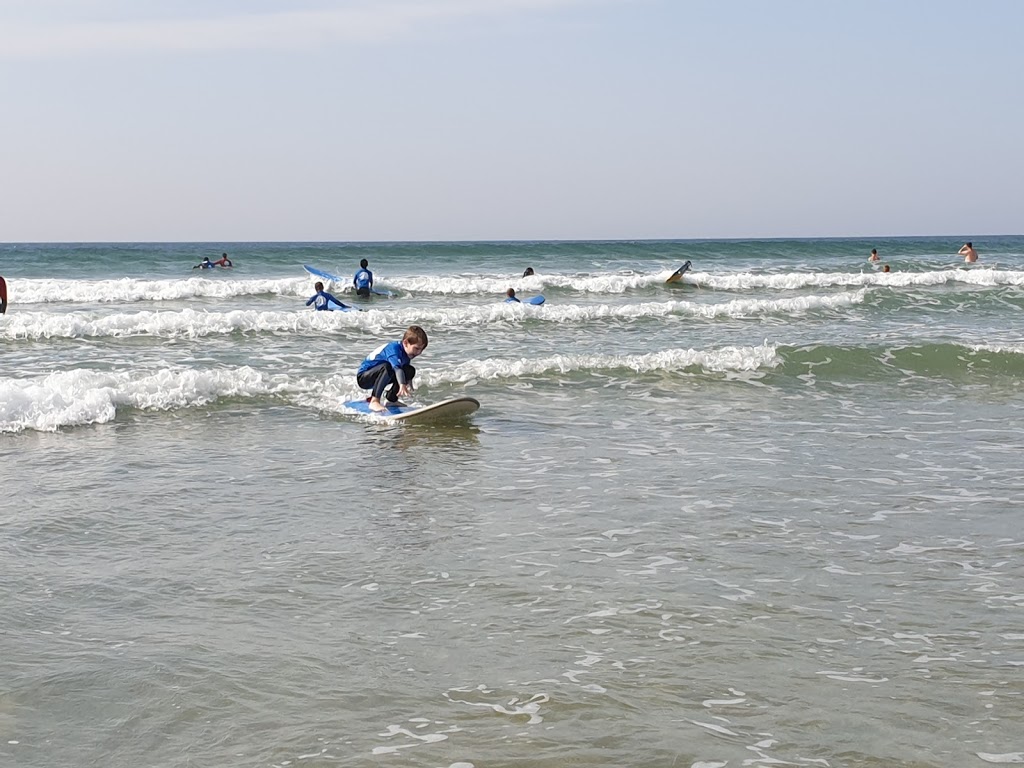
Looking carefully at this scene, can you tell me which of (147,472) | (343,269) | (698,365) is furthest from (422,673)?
(343,269)

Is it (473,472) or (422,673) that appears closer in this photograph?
(422,673)

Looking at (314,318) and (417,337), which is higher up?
(417,337)

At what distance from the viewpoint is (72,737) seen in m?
3.86

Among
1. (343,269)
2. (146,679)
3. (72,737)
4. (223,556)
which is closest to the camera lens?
(72,737)

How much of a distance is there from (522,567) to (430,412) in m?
5.09

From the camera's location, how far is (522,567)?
602 cm

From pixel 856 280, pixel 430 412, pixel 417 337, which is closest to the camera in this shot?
pixel 417 337

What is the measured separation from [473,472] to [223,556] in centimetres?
288

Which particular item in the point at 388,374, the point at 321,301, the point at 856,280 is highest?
the point at 856,280

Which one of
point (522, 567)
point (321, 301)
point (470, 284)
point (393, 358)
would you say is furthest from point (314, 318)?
point (522, 567)

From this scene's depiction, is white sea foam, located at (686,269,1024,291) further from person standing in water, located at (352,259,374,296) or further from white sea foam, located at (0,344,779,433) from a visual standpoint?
white sea foam, located at (0,344,779,433)

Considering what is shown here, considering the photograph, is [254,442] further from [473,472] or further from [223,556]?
[223,556]

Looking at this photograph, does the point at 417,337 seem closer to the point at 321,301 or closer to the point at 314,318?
the point at 314,318

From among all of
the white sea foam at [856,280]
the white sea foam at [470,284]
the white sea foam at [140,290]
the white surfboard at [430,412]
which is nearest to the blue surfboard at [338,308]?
the white sea foam at [470,284]
